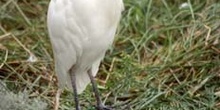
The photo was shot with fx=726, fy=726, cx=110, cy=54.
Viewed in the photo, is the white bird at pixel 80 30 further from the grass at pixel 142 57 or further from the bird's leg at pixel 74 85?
the grass at pixel 142 57

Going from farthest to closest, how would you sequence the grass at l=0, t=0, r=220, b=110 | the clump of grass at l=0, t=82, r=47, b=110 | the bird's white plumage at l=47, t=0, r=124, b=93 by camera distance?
the grass at l=0, t=0, r=220, b=110, the clump of grass at l=0, t=82, r=47, b=110, the bird's white plumage at l=47, t=0, r=124, b=93

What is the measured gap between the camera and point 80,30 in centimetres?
275

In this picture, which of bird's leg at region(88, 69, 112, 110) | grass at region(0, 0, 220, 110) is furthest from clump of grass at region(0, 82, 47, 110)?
bird's leg at region(88, 69, 112, 110)

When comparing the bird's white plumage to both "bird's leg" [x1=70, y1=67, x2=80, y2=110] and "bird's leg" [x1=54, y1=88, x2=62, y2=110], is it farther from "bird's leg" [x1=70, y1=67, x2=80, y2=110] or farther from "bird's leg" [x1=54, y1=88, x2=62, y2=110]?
"bird's leg" [x1=54, y1=88, x2=62, y2=110]

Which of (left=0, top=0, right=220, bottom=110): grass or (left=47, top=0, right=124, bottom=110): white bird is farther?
(left=0, top=0, right=220, bottom=110): grass

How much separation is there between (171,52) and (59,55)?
0.88 metres

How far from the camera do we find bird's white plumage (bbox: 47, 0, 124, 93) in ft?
8.89

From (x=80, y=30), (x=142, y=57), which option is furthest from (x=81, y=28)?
(x=142, y=57)

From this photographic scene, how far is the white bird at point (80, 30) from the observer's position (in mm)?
2711

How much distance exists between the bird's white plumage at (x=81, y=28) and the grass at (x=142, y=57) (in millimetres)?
289

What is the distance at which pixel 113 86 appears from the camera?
3.32 metres

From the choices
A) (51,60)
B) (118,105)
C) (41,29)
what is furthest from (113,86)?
(41,29)

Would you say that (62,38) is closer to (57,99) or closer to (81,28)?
(81,28)

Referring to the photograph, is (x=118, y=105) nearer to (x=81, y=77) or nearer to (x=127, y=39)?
(x=81, y=77)
